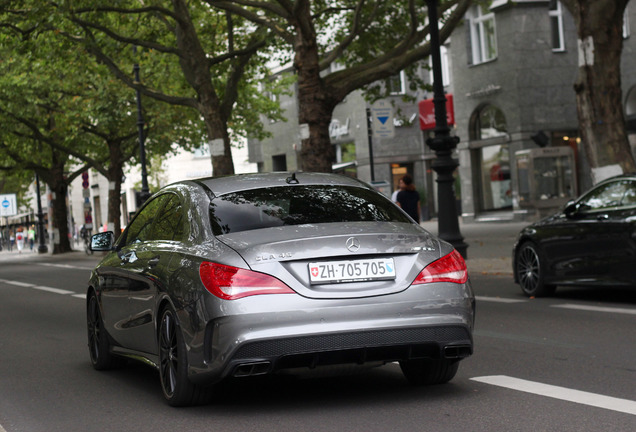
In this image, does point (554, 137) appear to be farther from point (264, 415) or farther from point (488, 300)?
point (264, 415)

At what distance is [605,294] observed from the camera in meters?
13.5

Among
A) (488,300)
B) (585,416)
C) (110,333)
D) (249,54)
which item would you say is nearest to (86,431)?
(110,333)

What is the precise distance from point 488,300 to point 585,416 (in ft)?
24.2

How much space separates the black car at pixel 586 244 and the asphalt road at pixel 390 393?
3.98 feet

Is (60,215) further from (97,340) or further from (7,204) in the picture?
(97,340)

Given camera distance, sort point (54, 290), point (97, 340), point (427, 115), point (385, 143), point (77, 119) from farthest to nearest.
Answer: point (385, 143), point (427, 115), point (77, 119), point (54, 290), point (97, 340)

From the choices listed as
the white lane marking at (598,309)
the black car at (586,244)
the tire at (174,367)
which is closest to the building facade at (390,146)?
the black car at (586,244)

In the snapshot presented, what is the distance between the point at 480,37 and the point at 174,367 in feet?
113

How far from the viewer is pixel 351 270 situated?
612 cm

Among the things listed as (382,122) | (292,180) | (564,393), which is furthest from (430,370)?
(382,122)

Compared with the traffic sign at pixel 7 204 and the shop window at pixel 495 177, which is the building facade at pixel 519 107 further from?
the traffic sign at pixel 7 204

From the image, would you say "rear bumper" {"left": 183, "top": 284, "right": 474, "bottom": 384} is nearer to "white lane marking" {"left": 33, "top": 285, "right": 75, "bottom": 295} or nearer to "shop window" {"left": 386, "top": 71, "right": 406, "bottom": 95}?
"white lane marking" {"left": 33, "top": 285, "right": 75, "bottom": 295}

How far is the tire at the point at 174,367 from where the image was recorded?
253 inches

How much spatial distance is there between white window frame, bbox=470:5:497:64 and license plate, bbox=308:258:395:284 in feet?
110
